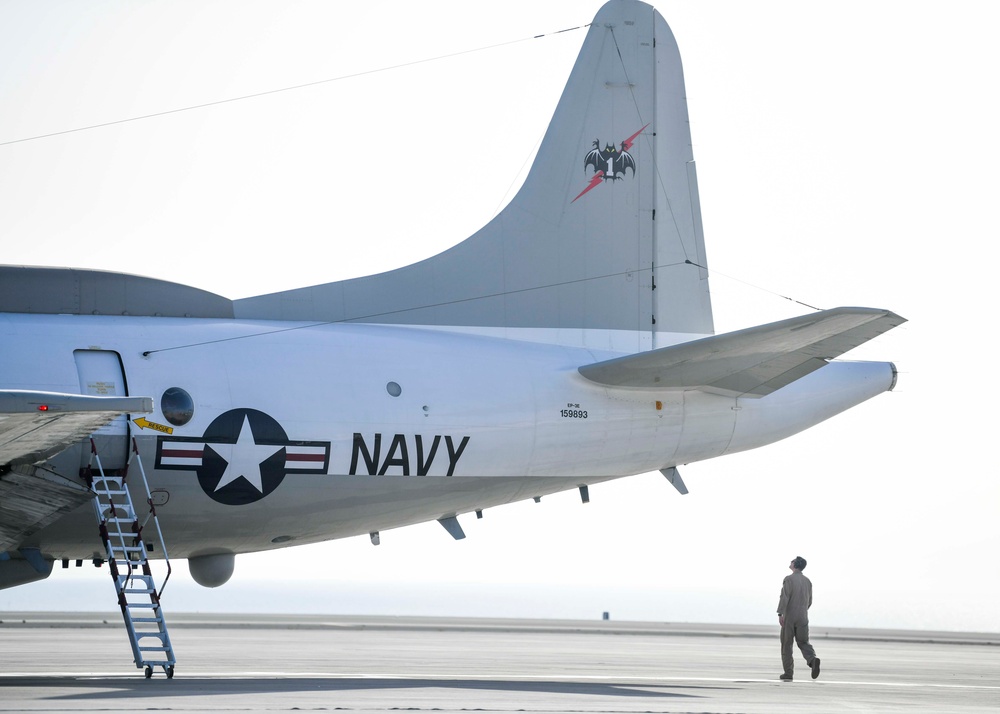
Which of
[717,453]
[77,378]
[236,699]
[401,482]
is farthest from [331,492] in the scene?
[717,453]

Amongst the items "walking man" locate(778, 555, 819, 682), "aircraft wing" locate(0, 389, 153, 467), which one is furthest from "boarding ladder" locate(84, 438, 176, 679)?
"walking man" locate(778, 555, 819, 682)

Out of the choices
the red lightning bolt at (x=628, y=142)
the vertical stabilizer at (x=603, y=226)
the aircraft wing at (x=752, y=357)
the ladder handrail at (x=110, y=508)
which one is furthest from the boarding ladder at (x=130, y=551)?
the red lightning bolt at (x=628, y=142)

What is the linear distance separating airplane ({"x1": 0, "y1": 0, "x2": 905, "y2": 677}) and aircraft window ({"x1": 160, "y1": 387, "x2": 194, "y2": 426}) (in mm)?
27

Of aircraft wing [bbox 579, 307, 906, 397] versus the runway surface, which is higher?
aircraft wing [bbox 579, 307, 906, 397]

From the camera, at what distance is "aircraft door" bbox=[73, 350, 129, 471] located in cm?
1445

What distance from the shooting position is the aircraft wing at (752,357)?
48.5 feet

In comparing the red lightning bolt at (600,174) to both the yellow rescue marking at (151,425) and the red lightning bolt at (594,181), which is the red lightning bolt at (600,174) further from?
the yellow rescue marking at (151,425)

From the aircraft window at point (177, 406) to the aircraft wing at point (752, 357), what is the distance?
18.7ft

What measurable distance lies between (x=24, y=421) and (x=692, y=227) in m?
12.4

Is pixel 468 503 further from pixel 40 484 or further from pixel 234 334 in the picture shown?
pixel 40 484

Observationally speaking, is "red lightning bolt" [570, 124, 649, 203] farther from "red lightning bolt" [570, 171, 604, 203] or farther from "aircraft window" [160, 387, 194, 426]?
"aircraft window" [160, 387, 194, 426]

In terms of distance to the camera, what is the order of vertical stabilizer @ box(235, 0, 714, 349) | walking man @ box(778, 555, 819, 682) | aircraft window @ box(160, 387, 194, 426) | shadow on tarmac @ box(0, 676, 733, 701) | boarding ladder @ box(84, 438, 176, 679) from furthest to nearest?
vertical stabilizer @ box(235, 0, 714, 349)
walking man @ box(778, 555, 819, 682)
aircraft window @ box(160, 387, 194, 426)
boarding ladder @ box(84, 438, 176, 679)
shadow on tarmac @ box(0, 676, 733, 701)

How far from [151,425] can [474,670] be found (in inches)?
207

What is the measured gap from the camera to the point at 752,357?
16719 millimetres
